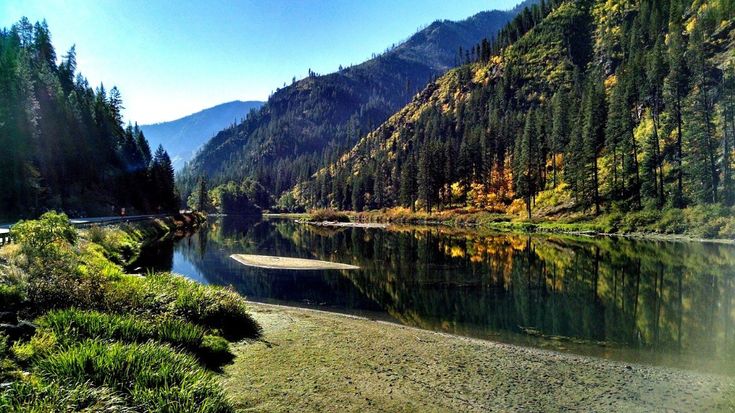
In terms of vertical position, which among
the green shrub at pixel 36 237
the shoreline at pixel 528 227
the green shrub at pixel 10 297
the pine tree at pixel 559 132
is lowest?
the shoreline at pixel 528 227

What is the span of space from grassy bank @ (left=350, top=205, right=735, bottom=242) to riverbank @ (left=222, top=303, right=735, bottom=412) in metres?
56.2

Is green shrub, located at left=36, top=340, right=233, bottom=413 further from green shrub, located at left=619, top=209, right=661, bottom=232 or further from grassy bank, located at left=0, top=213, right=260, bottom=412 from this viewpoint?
green shrub, located at left=619, top=209, right=661, bottom=232

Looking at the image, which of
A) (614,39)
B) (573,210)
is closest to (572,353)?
(573,210)

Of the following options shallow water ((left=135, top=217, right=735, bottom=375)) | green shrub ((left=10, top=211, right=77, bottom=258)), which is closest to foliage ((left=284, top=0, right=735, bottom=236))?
shallow water ((left=135, top=217, right=735, bottom=375))

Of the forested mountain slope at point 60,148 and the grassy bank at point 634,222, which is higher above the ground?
the forested mountain slope at point 60,148

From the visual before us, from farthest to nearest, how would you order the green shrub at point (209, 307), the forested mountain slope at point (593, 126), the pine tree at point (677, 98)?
the pine tree at point (677, 98) < the forested mountain slope at point (593, 126) < the green shrub at point (209, 307)

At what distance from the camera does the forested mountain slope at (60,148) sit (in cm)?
5422

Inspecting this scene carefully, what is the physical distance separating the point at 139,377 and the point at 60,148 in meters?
86.3

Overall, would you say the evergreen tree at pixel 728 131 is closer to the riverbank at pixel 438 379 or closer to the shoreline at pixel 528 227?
the shoreline at pixel 528 227

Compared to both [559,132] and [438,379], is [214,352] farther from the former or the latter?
[559,132]

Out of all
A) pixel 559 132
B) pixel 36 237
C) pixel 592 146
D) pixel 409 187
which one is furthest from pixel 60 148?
pixel 559 132

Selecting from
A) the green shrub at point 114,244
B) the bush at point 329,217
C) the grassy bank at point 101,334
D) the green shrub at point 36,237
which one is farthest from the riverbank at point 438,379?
the bush at point 329,217

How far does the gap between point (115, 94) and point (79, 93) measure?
1055 inches

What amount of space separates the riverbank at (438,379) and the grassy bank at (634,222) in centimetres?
5618
